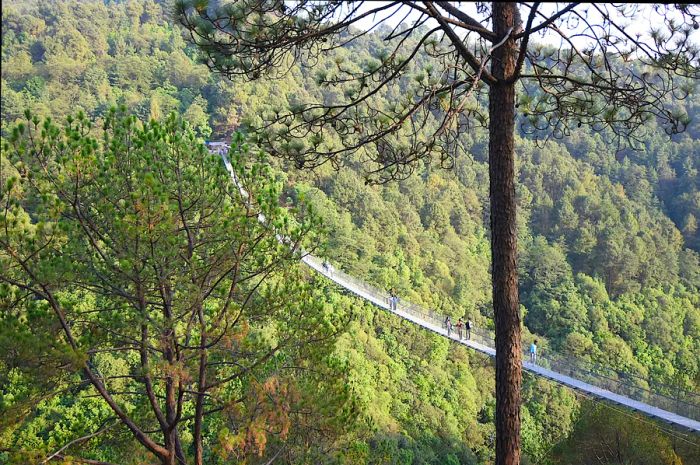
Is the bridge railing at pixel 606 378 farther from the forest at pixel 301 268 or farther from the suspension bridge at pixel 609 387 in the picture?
the forest at pixel 301 268

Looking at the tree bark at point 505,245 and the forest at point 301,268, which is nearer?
the tree bark at point 505,245

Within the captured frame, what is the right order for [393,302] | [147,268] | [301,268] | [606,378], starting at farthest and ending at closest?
1. [393,302]
2. [301,268]
3. [606,378]
4. [147,268]

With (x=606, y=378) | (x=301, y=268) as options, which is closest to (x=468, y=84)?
(x=606, y=378)

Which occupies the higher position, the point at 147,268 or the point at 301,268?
the point at 147,268

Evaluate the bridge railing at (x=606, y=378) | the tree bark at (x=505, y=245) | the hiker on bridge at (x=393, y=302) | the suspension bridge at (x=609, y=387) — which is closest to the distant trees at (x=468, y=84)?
the tree bark at (x=505, y=245)

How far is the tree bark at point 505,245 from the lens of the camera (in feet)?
6.89

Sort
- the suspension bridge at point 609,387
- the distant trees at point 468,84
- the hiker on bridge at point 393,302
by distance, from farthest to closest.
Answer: the hiker on bridge at point 393,302
the suspension bridge at point 609,387
the distant trees at point 468,84

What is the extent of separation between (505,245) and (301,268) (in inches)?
321

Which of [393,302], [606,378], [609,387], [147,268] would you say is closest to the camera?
[147,268]

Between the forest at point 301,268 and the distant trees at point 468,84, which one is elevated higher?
the distant trees at point 468,84

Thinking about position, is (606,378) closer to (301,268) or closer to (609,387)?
(609,387)

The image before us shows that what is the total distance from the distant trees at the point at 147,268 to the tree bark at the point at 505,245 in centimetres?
96

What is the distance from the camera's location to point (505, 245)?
2105 millimetres

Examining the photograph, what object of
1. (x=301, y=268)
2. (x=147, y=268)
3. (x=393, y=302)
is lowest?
(x=393, y=302)
